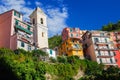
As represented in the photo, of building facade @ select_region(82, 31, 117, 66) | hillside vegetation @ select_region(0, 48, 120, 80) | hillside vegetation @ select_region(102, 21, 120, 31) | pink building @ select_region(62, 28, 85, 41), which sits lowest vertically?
hillside vegetation @ select_region(0, 48, 120, 80)

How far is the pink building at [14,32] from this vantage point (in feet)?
192

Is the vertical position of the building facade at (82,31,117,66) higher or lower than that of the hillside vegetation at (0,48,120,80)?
higher

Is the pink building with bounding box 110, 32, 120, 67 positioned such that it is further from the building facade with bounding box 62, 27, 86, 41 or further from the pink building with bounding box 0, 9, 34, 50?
the pink building with bounding box 0, 9, 34, 50

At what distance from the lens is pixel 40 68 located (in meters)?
49.6

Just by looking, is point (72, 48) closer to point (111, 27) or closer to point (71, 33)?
point (71, 33)

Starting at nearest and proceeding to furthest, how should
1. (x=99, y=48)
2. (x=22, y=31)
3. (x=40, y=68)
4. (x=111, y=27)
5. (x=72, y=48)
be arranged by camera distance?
(x=40, y=68), (x=22, y=31), (x=99, y=48), (x=72, y=48), (x=111, y=27)

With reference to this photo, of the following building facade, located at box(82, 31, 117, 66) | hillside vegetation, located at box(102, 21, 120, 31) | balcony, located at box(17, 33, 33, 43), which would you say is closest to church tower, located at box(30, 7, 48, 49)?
Result: balcony, located at box(17, 33, 33, 43)

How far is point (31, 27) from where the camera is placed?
6769cm

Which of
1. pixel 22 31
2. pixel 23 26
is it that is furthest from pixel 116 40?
pixel 22 31

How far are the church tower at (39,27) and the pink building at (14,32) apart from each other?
1.80 m

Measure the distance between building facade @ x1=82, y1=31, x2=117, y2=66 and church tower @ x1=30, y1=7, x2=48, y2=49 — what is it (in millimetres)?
15710

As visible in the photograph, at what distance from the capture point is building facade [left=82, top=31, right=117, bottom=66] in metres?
72.1

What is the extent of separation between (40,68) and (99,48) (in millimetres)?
29876

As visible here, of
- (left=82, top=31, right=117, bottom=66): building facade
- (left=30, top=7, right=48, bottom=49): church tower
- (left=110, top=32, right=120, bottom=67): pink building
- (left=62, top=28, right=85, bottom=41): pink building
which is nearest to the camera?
(left=30, top=7, right=48, bottom=49): church tower
